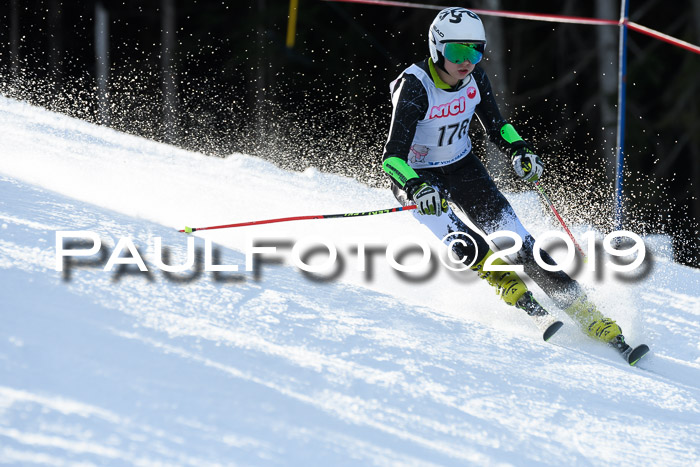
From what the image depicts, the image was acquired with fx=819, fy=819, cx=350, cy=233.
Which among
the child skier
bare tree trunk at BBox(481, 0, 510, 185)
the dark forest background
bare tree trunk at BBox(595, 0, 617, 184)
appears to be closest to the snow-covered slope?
the child skier

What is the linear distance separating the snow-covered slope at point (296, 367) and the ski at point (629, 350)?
4 cm

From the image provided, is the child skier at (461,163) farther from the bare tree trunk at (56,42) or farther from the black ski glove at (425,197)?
the bare tree trunk at (56,42)

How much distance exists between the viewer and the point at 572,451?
213 cm

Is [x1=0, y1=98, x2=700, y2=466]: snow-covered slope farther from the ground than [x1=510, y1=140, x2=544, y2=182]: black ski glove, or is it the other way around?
[x1=510, y1=140, x2=544, y2=182]: black ski glove

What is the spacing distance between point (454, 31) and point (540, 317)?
1.18m

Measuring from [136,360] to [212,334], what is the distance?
35 cm

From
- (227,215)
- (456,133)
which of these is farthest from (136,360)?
(227,215)

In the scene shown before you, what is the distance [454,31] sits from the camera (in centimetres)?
320

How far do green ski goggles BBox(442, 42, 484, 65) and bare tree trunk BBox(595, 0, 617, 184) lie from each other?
7.96 meters

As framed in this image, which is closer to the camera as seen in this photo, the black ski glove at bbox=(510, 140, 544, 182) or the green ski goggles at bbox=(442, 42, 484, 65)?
the green ski goggles at bbox=(442, 42, 484, 65)

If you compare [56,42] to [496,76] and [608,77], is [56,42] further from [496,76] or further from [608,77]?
[608,77]

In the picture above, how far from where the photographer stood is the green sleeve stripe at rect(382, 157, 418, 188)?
3191 mm

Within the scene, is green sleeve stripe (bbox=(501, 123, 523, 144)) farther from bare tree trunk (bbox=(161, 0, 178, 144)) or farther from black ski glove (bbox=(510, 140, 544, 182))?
Result: bare tree trunk (bbox=(161, 0, 178, 144))

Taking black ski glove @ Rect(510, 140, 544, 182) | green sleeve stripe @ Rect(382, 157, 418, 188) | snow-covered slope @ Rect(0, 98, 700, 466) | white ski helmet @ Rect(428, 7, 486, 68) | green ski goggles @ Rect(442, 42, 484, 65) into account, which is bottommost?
snow-covered slope @ Rect(0, 98, 700, 466)
